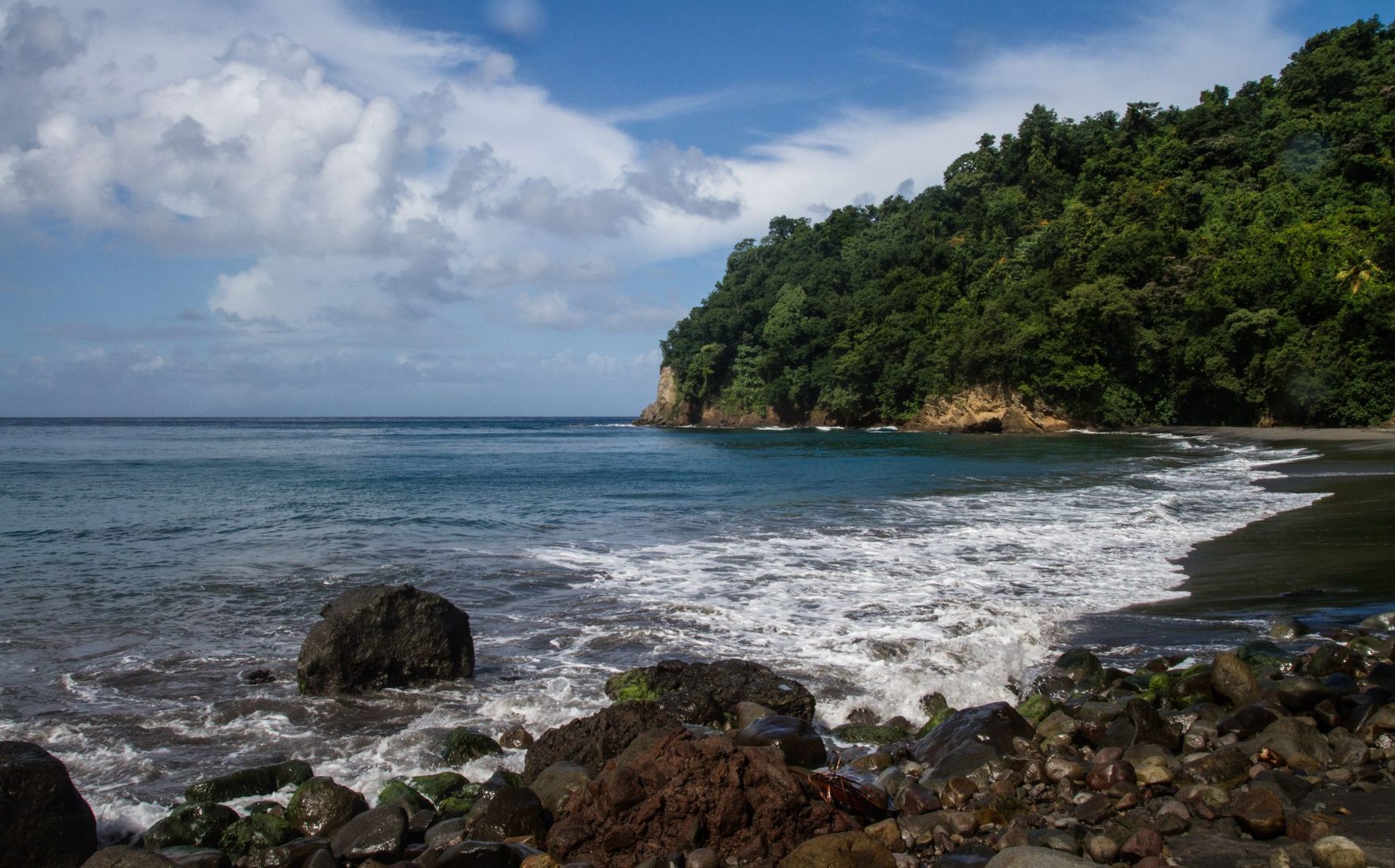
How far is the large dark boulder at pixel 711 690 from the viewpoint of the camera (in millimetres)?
6730

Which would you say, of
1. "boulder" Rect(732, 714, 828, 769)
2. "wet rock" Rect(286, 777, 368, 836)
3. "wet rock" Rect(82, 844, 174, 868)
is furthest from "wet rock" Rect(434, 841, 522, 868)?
"boulder" Rect(732, 714, 828, 769)

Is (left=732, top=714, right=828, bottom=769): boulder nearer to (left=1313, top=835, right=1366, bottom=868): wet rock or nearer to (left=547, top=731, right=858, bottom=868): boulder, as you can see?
(left=547, top=731, right=858, bottom=868): boulder

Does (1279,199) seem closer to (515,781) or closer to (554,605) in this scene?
(554,605)

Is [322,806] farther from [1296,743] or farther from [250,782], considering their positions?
[1296,743]

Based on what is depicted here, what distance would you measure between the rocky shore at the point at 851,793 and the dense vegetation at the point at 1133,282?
4558 centimetres

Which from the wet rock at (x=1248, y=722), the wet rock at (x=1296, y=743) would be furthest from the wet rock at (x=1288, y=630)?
the wet rock at (x=1296, y=743)

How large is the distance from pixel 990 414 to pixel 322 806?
60.3 m

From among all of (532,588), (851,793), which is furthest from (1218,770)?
(532,588)

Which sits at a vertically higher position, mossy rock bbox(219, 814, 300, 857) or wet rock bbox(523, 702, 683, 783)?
wet rock bbox(523, 702, 683, 783)

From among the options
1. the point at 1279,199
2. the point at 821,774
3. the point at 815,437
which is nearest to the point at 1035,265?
the point at 1279,199

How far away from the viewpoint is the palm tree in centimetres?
4175

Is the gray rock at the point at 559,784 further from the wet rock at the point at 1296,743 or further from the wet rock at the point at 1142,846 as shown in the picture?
the wet rock at the point at 1296,743

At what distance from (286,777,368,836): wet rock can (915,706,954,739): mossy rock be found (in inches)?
155

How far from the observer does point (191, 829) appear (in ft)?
16.5
